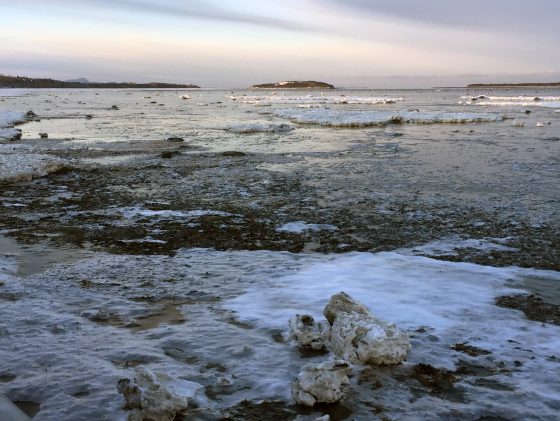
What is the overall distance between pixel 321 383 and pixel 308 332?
95 cm

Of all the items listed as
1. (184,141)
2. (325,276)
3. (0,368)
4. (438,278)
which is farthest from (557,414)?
(184,141)

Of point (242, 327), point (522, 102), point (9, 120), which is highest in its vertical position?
point (522, 102)

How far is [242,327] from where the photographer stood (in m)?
5.38

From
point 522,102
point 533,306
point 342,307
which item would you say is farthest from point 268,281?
point 522,102

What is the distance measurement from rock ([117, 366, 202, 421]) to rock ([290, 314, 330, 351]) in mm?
1289

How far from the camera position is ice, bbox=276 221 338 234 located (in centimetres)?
898

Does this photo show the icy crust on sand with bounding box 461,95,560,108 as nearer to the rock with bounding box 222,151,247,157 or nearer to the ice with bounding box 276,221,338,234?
the rock with bounding box 222,151,247,157

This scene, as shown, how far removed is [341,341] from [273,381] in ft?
2.69

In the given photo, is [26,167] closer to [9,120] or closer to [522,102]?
[9,120]

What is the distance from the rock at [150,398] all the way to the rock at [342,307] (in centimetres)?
171

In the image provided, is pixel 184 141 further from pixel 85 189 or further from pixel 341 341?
pixel 341 341

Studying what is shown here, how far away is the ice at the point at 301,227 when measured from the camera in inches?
353

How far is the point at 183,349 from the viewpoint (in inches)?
191


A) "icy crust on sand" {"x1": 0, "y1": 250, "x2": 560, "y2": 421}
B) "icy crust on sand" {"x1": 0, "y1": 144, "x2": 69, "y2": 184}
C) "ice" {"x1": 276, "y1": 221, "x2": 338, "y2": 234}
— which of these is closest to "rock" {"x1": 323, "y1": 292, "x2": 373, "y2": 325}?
"icy crust on sand" {"x1": 0, "y1": 250, "x2": 560, "y2": 421}
